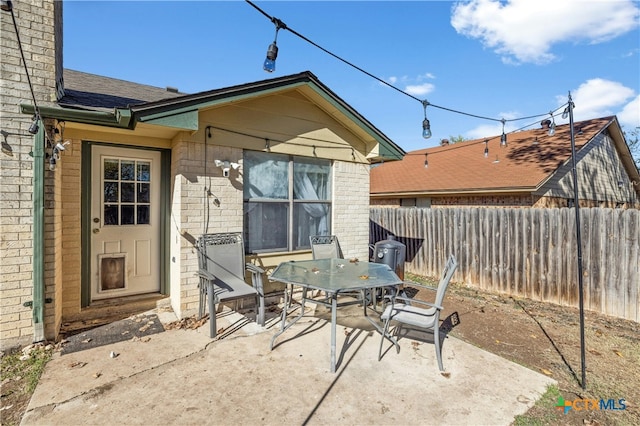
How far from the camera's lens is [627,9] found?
6.32m

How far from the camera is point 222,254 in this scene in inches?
195

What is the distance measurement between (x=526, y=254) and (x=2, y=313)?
8808mm

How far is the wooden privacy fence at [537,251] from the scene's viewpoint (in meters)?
5.54

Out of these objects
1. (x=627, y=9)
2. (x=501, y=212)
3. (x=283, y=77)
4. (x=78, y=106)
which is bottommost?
(x=501, y=212)

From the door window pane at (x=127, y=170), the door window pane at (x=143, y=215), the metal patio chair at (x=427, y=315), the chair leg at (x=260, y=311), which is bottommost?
the chair leg at (x=260, y=311)

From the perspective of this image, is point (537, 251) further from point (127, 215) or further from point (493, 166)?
point (127, 215)

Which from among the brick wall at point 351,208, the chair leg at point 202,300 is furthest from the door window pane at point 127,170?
the brick wall at point 351,208

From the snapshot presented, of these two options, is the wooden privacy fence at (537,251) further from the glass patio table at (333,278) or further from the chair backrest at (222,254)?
the chair backrest at (222,254)

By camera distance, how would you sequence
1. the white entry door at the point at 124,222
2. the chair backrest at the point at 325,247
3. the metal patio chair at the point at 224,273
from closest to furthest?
the metal patio chair at the point at 224,273
the white entry door at the point at 124,222
the chair backrest at the point at 325,247

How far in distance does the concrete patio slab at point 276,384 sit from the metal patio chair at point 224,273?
0.53 m

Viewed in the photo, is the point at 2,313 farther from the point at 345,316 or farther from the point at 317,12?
the point at 317,12

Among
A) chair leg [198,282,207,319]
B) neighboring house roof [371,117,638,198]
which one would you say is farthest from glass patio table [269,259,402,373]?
neighboring house roof [371,117,638,198]

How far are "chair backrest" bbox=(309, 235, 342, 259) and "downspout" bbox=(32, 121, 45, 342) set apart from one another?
3831mm

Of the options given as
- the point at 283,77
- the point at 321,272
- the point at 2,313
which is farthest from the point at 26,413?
the point at 283,77
